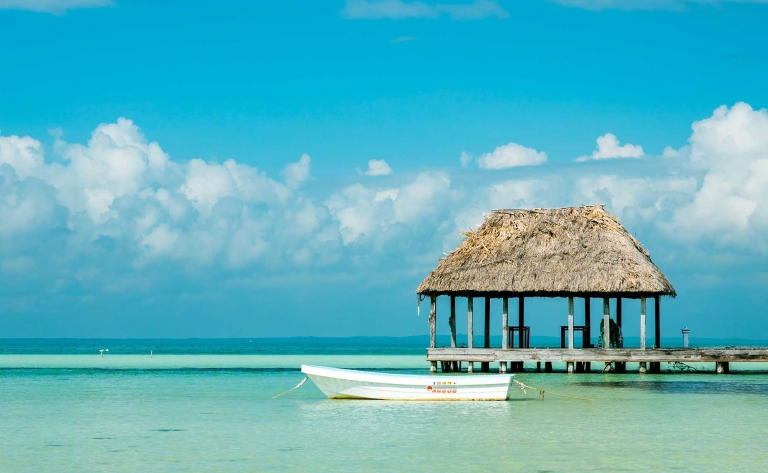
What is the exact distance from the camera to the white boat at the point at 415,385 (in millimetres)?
25891

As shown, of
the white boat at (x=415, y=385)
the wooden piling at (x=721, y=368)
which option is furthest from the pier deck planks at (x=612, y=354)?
the white boat at (x=415, y=385)

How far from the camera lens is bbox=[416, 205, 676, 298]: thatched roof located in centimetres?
3269

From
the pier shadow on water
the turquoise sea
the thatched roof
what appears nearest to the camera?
the turquoise sea

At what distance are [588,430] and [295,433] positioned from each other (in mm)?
5818

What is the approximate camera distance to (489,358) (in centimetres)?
3391

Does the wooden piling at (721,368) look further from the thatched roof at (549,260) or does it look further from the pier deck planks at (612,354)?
the thatched roof at (549,260)

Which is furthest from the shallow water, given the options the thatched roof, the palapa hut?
the thatched roof

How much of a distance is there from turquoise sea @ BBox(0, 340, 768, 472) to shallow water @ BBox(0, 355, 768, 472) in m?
0.03

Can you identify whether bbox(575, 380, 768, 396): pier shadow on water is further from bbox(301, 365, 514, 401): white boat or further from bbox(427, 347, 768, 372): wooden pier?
bbox(301, 365, 514, 401): white boat

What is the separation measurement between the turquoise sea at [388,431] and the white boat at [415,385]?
0.38 metres

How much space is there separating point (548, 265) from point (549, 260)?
0.23m

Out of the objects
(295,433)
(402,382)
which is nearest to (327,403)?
(402,382)

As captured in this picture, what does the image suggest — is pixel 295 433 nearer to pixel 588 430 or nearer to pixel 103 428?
pixel 103 428

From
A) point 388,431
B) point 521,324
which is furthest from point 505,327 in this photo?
point 388,431
